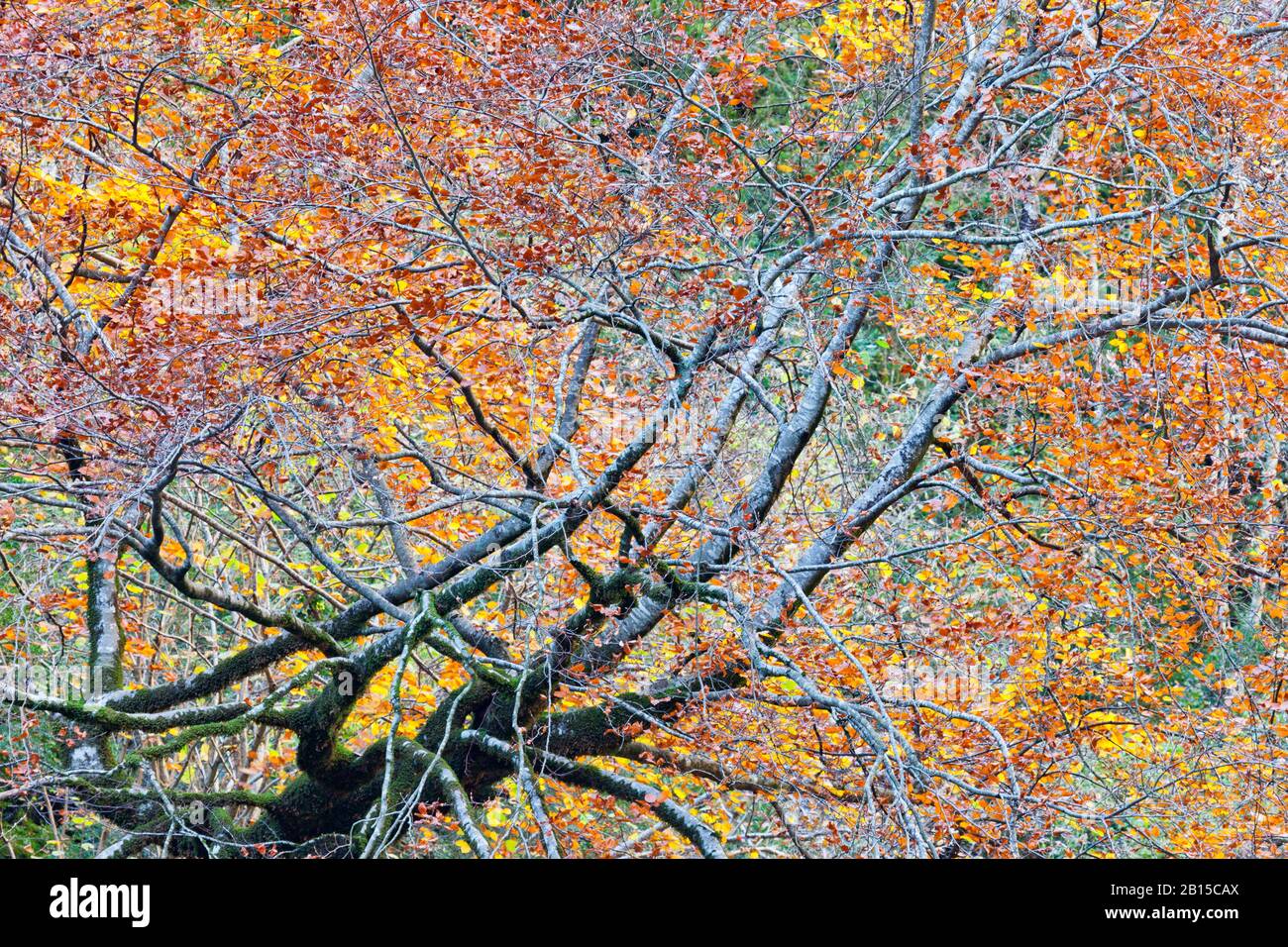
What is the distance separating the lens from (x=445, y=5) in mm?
5824

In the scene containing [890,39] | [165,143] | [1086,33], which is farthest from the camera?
[165,143]

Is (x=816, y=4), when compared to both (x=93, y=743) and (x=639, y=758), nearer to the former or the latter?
(x=639, y=758)

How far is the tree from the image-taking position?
4789mm

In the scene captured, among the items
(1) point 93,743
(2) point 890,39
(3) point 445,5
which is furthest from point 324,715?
(2) point 890,39

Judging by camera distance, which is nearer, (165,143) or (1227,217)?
(1227,217)

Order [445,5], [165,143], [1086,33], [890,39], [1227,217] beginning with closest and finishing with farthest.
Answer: [1227,217] < [1086,33] < [445,5] < [890,39] < [165,143]

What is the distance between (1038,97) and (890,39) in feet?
4.92

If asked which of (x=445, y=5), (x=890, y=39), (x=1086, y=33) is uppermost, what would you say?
(x=890, y=39)

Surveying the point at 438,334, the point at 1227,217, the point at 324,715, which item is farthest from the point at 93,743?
the point at 1227,217

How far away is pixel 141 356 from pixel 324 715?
6.54 ft

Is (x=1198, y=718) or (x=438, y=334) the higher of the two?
(x=438, y=334)

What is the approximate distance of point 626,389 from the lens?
6.82m

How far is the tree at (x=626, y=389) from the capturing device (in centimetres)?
479

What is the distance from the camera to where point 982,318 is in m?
5.72
